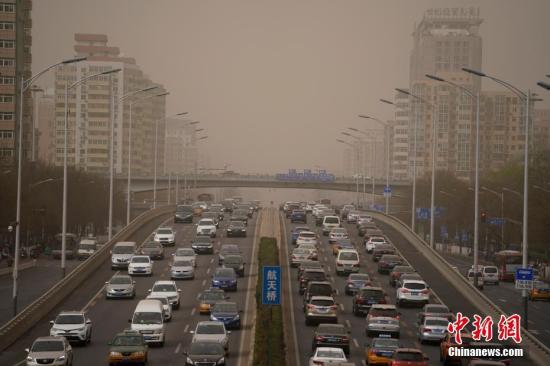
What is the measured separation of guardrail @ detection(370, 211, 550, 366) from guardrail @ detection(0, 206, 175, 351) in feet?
67.3

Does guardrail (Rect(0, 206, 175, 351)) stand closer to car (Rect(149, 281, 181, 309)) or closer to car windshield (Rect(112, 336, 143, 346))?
car (Rect(149, 281, 181, 309))

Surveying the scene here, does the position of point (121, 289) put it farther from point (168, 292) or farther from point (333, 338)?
point (333, 338)

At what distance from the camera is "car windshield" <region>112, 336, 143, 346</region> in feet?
131

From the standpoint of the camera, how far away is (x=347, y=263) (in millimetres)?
71000

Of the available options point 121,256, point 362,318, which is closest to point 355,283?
point 362,318

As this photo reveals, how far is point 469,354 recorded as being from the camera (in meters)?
39.0

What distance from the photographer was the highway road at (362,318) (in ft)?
148

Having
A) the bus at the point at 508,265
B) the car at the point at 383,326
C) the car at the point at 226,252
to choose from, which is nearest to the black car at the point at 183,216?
the bus at the point at 508,265

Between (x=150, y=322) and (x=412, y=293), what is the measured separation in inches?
693

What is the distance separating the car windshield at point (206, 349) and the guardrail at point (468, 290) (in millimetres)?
12243

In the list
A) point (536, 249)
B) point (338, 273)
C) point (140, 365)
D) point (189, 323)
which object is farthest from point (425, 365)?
point (536, 249)

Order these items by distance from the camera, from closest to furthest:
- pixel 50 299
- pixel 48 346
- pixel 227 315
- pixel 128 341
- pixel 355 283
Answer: pixel 48 346 < pixel 128 341 < pixel 227 315 < pixel 50 299 < pixel 355 283

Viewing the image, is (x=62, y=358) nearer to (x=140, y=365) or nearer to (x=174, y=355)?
(x=140, y=365)

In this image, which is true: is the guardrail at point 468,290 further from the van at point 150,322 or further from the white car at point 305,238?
the van at point 150,322
